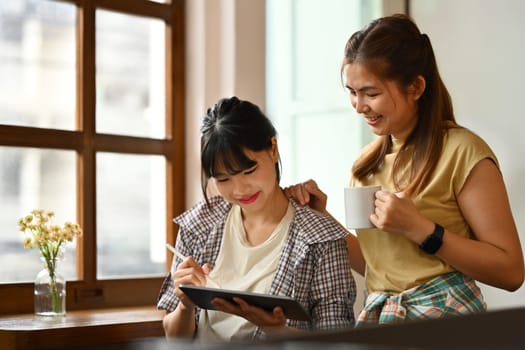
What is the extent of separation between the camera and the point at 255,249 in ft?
5.60

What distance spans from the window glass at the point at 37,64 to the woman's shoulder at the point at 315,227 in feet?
3.11

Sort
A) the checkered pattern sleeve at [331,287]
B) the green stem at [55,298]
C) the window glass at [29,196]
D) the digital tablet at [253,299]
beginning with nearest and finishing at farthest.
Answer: the digital tablet at [253,299], the checkered pattern sleeve at [331,287], the green stem at [55,298], the window glass at [29,196]

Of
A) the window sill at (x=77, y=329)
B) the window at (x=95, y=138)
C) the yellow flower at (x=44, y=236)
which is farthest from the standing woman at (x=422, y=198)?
the window at (x=95, y=138)

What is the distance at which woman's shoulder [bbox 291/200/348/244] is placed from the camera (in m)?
1.65

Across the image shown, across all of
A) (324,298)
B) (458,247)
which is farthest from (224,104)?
(458,247)

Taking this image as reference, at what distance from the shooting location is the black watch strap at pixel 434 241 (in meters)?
1.42

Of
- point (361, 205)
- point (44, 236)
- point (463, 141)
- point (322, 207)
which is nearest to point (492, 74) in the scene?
point (322, 207)

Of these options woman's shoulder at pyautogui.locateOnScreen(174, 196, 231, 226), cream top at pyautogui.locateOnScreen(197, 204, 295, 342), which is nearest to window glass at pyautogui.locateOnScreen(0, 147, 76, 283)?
woman's shoulder at pyautogui.locateOnScreen(174, 196, 231, 226)

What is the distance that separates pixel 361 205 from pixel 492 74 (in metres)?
1.19

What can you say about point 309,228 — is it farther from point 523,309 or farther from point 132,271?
point 523,309

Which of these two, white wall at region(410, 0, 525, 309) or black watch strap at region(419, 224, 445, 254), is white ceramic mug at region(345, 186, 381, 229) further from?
white wall at region(410, 0, 525, 309)

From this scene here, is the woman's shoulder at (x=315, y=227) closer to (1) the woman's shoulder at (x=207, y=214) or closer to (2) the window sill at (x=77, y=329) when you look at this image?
(1) the woman's shoulder at (x=207, y=214)

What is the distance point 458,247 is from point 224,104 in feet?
2.09

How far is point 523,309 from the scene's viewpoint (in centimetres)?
15
